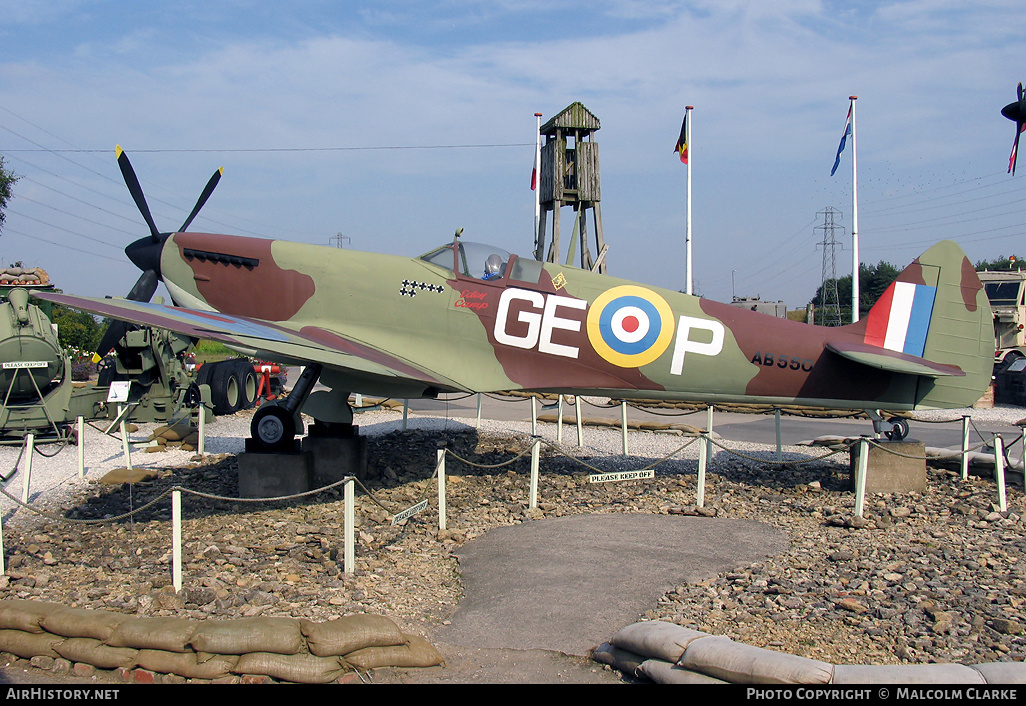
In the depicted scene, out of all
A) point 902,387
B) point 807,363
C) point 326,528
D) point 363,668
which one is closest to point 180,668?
point 363,668

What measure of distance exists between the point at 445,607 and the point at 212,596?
1.72m

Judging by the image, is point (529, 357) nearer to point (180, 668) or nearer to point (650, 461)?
point (650, 461)

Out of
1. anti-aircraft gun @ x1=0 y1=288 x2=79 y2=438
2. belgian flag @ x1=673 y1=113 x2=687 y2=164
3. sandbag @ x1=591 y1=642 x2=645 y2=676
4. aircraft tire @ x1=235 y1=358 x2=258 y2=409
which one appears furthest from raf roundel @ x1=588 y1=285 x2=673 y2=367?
belgian flag @ x1=673 y1=113 x2=687 y2=164

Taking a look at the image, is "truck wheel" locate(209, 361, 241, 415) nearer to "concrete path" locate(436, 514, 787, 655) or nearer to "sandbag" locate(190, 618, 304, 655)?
"concrete path" locate(436, 514, 787, 655)

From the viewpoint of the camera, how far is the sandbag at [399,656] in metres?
4.03

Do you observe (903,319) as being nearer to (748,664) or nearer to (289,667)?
(748,664)

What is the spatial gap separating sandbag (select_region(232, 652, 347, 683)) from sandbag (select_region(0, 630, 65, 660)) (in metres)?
1.20

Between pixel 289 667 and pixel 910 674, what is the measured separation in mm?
3145

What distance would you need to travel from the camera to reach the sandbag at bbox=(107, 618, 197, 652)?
158 inches

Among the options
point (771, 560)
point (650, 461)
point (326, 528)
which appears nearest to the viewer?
point (771, 560)

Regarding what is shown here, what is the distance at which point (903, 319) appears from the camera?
29.1 ft

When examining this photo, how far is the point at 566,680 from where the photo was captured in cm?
405

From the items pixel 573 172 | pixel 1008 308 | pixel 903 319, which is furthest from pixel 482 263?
pixel 1008 308

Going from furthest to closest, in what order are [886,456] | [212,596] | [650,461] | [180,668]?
[650,461] < [886,456] < [212,596] < [180,668]
